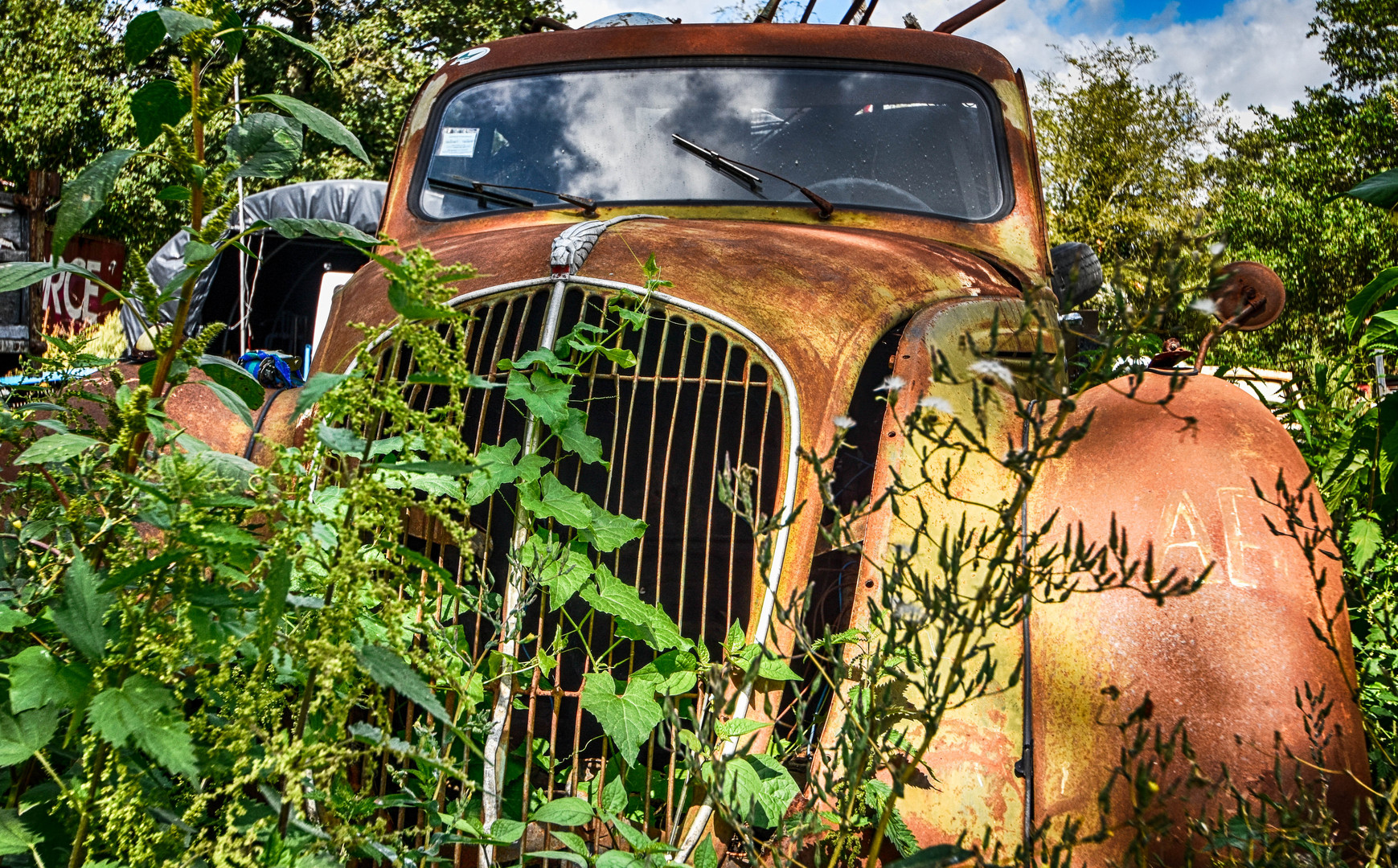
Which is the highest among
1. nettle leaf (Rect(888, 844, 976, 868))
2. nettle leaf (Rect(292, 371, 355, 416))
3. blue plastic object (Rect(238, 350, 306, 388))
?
nettle leaf (Rect(292, 371, 355, 416))

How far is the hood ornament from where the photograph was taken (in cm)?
207

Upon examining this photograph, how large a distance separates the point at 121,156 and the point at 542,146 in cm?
209

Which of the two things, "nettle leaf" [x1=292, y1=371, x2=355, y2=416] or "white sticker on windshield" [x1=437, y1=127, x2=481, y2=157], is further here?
"white sticker on windshield" [x1=437, y1=127, x2=481, y2=157]

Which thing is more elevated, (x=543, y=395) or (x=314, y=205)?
(x=543, y=395)

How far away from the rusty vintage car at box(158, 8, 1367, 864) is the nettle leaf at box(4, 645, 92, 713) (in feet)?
2.24

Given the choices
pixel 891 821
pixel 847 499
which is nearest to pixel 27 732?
pixel 891 821

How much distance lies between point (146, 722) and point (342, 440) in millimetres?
366

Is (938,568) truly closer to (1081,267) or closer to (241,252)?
(1081,267)

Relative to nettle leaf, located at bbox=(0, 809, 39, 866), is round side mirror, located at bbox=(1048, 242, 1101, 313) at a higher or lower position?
higher

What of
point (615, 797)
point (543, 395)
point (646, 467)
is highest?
point (543, 395)

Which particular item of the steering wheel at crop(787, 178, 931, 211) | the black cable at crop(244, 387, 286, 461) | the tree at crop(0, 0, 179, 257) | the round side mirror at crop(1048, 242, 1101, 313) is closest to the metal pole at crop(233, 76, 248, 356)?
the black cable at crop(244, 387, 286, 461)

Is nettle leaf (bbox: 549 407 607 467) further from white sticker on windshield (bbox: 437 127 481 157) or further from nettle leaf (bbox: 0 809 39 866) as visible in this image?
white sticker on windshield (bbox: 437 127 481 157)

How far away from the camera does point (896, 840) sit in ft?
5.18

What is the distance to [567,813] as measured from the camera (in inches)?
55.9
